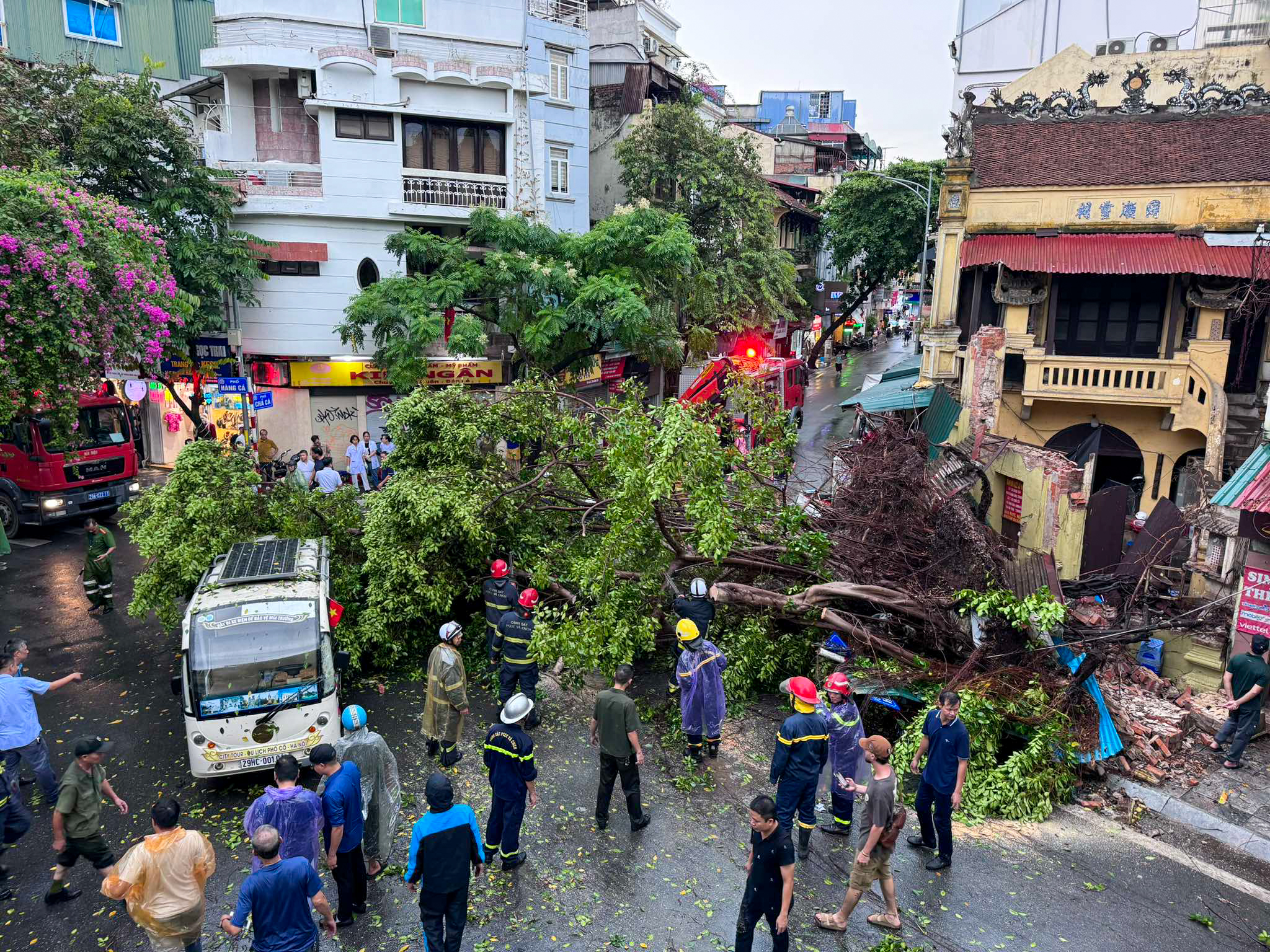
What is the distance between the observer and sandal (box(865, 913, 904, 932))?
21.8 ft

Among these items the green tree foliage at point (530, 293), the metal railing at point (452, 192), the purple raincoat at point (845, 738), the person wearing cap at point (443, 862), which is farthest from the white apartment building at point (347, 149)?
the person wearing cap at point (443, 862)

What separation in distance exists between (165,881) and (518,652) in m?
4.34

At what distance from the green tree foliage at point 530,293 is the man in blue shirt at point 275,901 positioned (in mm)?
15113

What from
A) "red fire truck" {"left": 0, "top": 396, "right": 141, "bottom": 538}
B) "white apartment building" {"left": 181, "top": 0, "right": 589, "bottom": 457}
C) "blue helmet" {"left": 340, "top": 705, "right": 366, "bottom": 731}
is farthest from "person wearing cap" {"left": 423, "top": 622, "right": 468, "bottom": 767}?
"white apartment building" {"left": 181, "top": 0, "right": 589, "bottom": 457}

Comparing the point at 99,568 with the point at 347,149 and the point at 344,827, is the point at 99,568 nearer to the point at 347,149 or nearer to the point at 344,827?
the point at 344,827

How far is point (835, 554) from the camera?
36.8ft

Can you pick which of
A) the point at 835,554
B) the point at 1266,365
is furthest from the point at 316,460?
the point at 1266,365

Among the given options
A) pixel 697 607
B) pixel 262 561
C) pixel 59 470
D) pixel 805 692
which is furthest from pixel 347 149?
pixel 805 692

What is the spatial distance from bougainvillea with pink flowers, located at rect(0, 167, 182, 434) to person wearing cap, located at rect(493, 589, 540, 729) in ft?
28.3

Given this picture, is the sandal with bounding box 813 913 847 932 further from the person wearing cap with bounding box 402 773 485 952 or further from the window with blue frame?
the window with blue frame

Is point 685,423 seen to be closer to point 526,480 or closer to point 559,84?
point 526,480

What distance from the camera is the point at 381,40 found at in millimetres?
21406

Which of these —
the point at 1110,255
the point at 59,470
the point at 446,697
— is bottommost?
the point at 446,697

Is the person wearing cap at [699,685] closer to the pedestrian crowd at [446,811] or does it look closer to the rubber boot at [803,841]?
the pedestrian crowd at [446,811]
